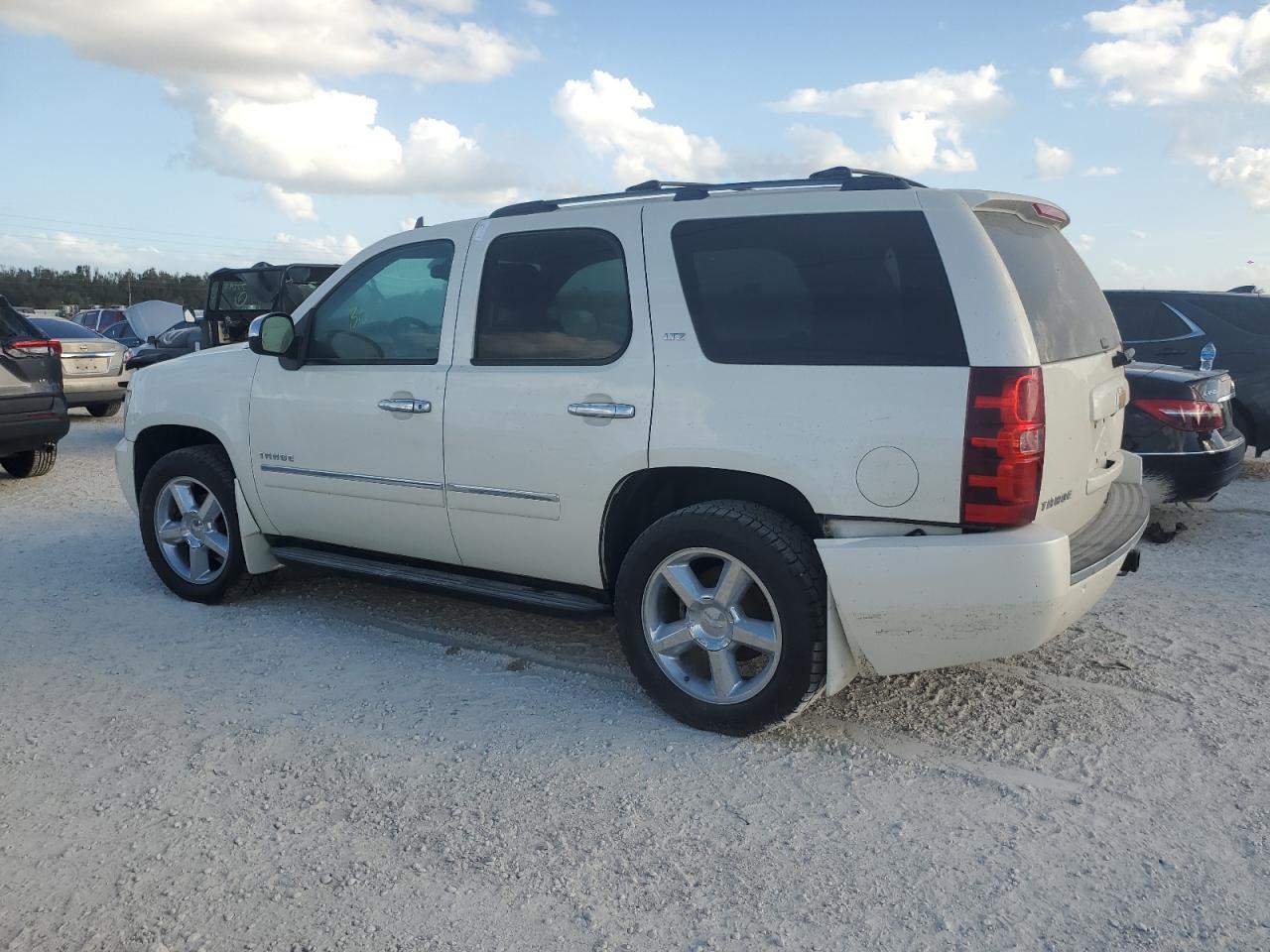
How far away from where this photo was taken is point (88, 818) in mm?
3172

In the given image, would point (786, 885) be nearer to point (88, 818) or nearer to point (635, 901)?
point (635, 901)

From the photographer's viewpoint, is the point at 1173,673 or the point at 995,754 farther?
the point at 1173,673

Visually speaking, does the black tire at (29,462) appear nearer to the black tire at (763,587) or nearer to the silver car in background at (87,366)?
the silver car in background at (87,366)

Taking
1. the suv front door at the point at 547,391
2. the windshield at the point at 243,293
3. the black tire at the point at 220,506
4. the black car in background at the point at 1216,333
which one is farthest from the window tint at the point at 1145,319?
the windshield at the point at 243,293

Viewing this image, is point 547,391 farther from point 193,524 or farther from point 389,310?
point 193,524

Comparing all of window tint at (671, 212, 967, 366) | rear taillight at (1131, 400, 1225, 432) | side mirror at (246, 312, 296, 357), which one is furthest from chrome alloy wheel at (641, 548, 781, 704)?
rear taillight at (1131, 400, 1225, 432)

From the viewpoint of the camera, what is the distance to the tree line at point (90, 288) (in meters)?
67.1

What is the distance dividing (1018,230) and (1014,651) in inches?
59.4

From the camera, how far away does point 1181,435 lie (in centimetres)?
641

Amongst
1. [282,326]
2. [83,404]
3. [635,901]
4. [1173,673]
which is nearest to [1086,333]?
[1173,673]

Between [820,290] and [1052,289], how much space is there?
87cm

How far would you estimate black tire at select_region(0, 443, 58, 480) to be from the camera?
9.79 meters

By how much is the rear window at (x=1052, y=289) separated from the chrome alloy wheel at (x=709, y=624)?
4.13 ft

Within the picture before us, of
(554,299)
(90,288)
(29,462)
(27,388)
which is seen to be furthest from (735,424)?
(90,288)
